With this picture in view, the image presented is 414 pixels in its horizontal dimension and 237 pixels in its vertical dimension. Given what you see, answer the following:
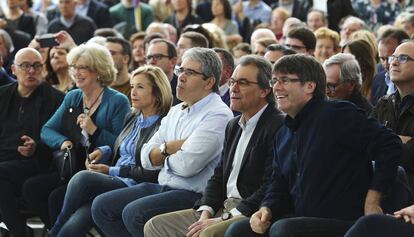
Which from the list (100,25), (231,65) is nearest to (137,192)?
(231,65)

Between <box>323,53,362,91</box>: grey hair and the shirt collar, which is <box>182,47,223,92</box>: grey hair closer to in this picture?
the shirt collar

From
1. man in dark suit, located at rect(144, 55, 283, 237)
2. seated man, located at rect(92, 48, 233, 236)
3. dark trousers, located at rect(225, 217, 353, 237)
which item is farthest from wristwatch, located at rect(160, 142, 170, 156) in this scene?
dark trousers, located at rect(225, 217, 353, 237)

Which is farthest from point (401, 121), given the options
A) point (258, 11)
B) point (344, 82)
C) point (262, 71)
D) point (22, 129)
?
point (258, 11)

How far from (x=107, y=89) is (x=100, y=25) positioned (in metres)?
5.58

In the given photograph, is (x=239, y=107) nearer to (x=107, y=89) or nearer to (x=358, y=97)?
(x=358, y=97)

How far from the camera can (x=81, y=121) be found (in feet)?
22.5

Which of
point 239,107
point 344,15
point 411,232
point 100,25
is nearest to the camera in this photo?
point 411,232

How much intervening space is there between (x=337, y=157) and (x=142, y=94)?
2.01 meters

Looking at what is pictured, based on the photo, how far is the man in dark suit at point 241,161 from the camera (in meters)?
5.31

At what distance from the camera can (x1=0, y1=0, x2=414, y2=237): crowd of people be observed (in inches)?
187

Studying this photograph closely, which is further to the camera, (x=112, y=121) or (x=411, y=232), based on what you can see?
(x=112, y=121)

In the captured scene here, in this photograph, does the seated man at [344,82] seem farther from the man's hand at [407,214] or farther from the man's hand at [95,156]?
the man's hand at [407,214]

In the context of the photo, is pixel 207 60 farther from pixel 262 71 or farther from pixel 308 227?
pixel 308 227

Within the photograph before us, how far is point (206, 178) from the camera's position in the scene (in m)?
5.91
